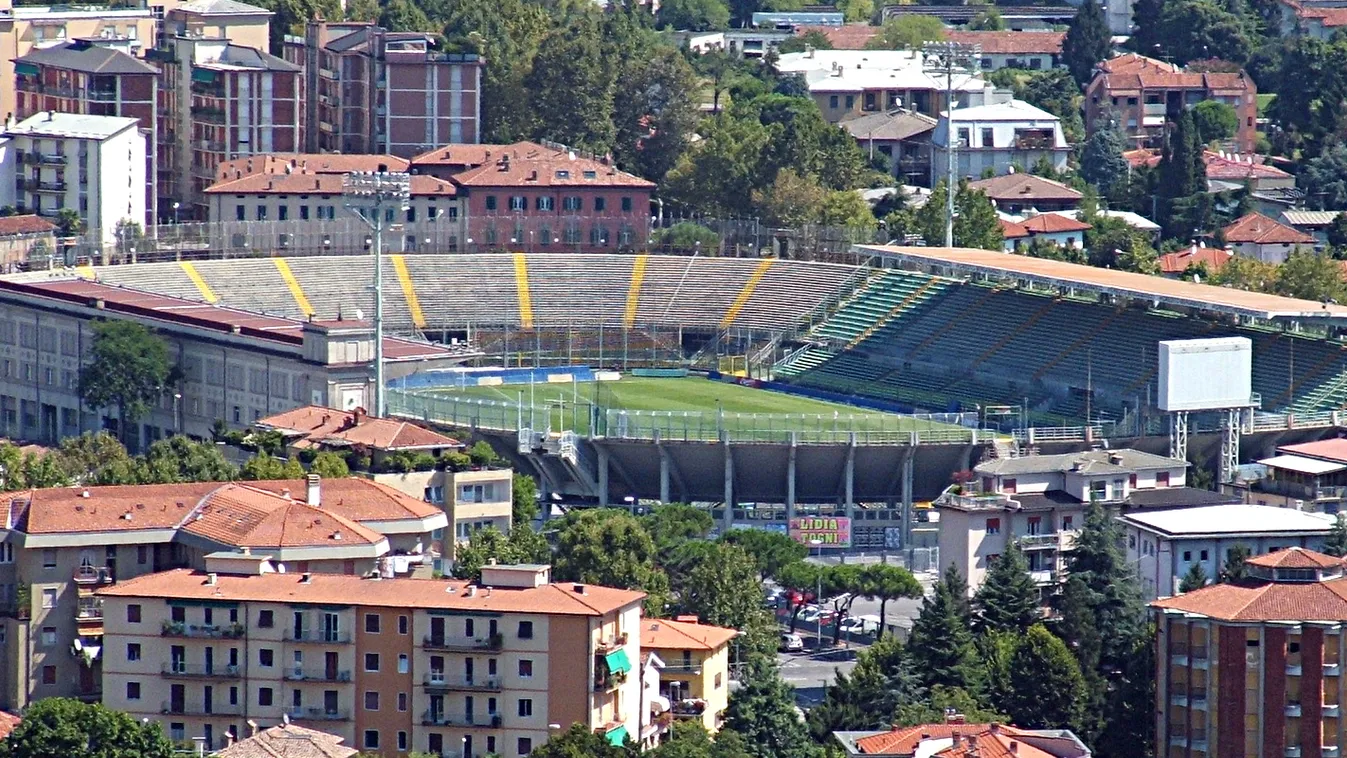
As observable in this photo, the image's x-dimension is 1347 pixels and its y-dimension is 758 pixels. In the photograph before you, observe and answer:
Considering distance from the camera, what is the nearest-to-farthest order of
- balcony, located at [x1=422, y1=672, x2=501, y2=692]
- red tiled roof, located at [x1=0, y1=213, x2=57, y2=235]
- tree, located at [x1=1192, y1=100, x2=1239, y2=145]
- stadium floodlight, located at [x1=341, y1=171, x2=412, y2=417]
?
balcony, located at [x1=422, y1=672, x2=501, y2=692] < stadium floodlight, located at [x1=341, y1=171, x2=412, y2=417] < red tiled roof, located at [x1=0, y1=213, x2=57, y2=235] < tree, located at [x1=1192, y1=100, x2=1239, y2=145]

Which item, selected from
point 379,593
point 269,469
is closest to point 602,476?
point 269,469

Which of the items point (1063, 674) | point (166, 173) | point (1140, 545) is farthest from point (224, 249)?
point (1063, 674)

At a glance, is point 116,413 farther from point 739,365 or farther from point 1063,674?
point 1063,674

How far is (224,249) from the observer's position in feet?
433

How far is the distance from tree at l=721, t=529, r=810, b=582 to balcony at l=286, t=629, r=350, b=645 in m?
20.6

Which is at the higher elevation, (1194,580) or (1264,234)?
(1264,234)

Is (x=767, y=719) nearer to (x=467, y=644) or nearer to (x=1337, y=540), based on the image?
(x=467, y=644)

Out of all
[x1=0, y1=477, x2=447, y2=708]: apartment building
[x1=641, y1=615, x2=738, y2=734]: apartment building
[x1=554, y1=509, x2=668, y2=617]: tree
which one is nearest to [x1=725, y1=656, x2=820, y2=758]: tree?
[x1=641, y1=615, x2=738, y2=734]: apartment building

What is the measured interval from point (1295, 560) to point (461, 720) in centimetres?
1558

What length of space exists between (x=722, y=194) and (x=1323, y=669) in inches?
3195

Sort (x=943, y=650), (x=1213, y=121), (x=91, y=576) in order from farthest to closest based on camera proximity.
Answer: (x=1213, y=121) < (x=91, y=576) < (x=943, y=650)

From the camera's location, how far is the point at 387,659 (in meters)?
69.4

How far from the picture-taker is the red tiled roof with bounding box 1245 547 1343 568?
2778 inches

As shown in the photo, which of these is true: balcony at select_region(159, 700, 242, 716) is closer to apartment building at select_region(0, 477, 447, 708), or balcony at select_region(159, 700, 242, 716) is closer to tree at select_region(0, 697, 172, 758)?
apartment building at select_region(0, 477, 447, 708)
